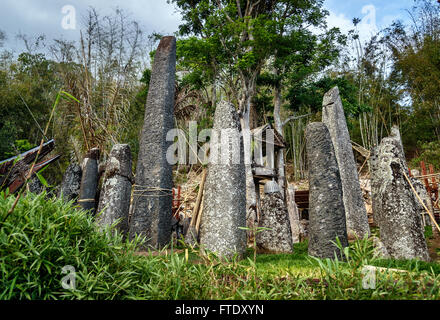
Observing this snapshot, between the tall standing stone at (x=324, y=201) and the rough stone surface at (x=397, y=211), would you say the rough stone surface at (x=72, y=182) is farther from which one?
the rough stone surface at (x=397, y=211)

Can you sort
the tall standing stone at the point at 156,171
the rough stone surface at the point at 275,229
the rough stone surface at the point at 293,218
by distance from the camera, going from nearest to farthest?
the tall standing stone at the point at 156,171 → the rough stone surface at the point at 275,229 → the rough stone surface at the point at 293,218

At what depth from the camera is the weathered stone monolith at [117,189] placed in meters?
5.07

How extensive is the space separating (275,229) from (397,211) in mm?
1953

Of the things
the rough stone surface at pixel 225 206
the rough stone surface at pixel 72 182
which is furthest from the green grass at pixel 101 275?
the rough stone surface at pixel 72 182

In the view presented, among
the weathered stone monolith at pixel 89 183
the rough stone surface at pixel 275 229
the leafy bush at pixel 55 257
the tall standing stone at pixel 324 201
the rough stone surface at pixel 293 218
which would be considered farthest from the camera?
the rough stone surface at pixel 293 218

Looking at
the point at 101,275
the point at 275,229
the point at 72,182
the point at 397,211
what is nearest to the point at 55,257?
the point at 101,275

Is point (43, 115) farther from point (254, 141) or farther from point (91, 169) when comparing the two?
point (91, 169)

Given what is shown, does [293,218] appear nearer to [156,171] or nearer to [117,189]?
[156,171]

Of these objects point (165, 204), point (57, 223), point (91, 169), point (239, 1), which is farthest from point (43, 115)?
point (57, 223)

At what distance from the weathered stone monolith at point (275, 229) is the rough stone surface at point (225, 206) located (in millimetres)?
1141

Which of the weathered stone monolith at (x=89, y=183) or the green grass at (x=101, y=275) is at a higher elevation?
the weathered stone monolith at (x=89, y=183)

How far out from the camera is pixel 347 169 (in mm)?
7184
